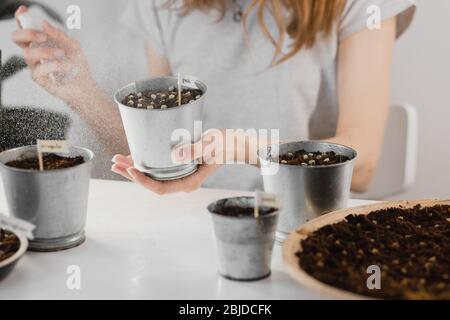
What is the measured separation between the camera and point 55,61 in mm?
1546

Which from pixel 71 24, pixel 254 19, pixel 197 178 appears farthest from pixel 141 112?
pixel 71 24

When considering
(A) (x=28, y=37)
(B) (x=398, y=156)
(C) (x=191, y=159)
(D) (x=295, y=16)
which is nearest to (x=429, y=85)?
(B) (x=398, y=156)

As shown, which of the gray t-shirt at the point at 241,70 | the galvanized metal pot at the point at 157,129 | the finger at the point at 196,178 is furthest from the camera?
the gray t-shirt at the point at 241,70

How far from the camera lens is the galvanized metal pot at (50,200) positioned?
3.71 ft

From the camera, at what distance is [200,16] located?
1.92 m

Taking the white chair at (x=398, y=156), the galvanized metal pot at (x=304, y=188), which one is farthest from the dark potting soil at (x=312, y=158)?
the white chair at (x=398, y=156)

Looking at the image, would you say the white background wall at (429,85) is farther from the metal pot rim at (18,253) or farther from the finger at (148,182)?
the metal pot rim at (18,253)

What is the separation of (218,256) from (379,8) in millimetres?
963

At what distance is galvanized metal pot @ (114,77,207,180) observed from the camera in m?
1.24

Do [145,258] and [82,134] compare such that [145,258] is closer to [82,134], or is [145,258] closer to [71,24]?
[82,134]

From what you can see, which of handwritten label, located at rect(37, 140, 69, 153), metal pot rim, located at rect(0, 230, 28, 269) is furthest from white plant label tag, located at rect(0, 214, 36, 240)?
handwritten label, located at rect(37, 140, 69, 153)

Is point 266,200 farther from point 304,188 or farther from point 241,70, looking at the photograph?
point 241,70

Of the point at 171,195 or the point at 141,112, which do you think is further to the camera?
the point at 171,195

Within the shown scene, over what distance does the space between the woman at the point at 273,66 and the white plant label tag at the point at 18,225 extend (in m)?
0.64
